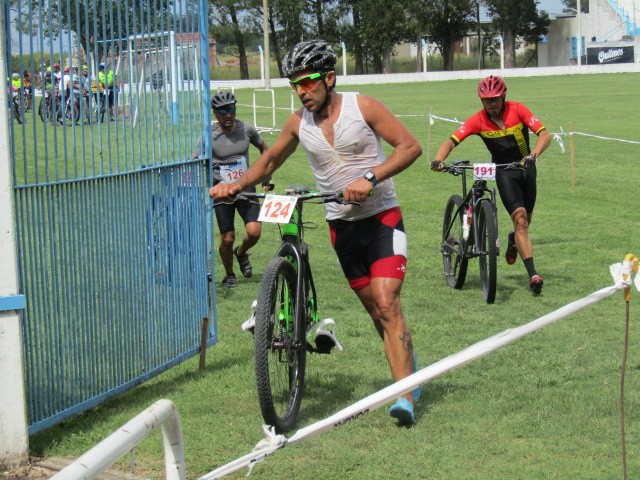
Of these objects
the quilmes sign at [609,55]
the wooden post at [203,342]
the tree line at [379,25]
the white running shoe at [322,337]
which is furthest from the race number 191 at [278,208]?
the tree line at [379,25]

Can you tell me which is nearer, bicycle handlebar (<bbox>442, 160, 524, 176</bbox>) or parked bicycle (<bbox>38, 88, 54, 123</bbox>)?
parked bicycle (<bbox>38, 88, 54, 123</bbox>)

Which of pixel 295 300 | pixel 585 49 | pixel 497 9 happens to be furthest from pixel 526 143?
pixel 497 9

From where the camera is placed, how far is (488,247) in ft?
32.4

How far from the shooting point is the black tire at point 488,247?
9.72 metres

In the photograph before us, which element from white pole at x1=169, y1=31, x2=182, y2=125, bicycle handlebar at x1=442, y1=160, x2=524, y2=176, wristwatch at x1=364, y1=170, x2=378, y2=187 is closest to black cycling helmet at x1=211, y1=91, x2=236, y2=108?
bicycle handlebar at x1=442, y1=160, x2=524, y2=176

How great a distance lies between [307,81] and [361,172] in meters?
0.59

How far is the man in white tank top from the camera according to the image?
20.1 feet

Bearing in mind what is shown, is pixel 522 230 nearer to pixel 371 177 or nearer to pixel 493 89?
pixel 493 89

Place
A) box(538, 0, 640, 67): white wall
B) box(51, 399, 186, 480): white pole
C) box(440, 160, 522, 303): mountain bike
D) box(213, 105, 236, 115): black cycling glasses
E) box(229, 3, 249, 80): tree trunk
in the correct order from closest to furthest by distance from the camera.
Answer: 1. box(51, 399, 186, 480): white pole
2. box(440, 160, 522, 303): mountain bike
3. box(213, 105, 236, 115): black cycling glasses
4. box(229, 3, 249, 80): tree trunk
5. box(538, 0, 640, 67): white wall

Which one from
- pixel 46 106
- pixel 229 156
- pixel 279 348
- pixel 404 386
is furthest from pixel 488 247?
pixel 404 386

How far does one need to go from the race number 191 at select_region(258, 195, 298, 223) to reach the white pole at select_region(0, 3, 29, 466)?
4.25 ft

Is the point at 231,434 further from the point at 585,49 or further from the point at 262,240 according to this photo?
the point at 585,49

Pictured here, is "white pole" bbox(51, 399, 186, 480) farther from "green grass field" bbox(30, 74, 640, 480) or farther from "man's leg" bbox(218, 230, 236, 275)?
"man's leg" bbox(218, 230, 236, 275)

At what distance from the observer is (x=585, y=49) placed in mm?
85312
